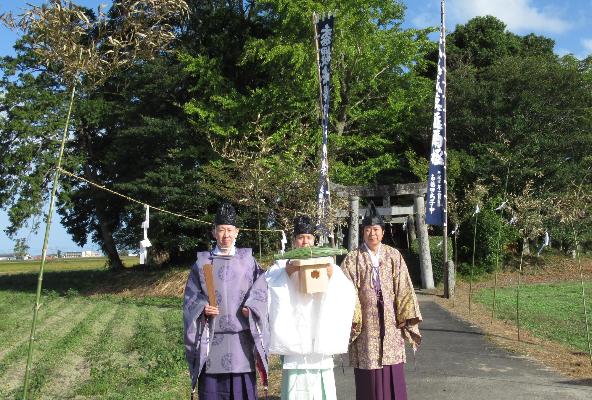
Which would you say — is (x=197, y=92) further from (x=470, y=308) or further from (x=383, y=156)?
(x=470, y=308)

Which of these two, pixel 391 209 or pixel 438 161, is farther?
pixel 391 209

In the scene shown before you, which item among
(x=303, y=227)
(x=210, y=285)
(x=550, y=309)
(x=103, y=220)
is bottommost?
(x=550, y=309)

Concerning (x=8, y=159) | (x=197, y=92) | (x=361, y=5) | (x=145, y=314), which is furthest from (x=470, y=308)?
(x=8, y=159)

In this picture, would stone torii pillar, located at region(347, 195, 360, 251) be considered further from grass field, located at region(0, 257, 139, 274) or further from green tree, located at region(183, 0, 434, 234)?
grass field, located at region(0, 257, 139, 274)

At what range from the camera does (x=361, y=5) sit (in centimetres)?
2212

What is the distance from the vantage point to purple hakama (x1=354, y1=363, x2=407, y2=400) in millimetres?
5152

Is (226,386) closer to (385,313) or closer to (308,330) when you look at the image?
(308,330)

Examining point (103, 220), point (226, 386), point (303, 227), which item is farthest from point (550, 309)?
point (103, 220)

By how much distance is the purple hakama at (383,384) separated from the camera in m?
5.15

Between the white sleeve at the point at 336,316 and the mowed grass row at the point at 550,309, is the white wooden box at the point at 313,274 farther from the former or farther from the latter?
the mowed grass row at the point at 550,309

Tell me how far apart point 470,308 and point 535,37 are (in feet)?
68.9

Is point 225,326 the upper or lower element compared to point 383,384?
upper

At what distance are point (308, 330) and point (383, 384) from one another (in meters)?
0.85

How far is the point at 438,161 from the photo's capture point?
16.1 metres
